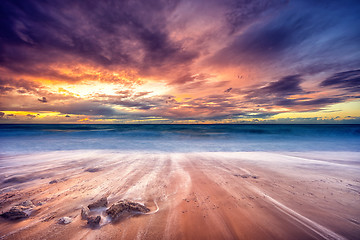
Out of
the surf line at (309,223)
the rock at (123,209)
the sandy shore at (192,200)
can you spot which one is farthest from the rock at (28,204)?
the surf line at (309,223)

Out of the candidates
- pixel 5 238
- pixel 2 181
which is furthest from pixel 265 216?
pixel 2 181

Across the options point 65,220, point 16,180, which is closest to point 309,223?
point 65,220

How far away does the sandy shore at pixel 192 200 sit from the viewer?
9.26 ft

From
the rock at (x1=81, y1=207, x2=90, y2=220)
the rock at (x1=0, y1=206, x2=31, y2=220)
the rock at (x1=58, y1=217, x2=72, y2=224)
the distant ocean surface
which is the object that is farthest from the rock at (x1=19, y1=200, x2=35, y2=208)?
the distant ocean surface

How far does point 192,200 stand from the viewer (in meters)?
3.94

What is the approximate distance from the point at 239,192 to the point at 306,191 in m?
2.13

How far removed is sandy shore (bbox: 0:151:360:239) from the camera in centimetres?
282

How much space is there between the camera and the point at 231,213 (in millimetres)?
3391

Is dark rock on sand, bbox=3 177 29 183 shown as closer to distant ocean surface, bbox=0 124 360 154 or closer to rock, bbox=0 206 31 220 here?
rock, bbox=0 206 31 220

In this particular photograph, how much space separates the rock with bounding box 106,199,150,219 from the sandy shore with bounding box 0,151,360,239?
0.16 m

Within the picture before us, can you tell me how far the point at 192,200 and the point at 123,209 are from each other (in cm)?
176

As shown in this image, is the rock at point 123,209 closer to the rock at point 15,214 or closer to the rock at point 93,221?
the rock at point 93,221

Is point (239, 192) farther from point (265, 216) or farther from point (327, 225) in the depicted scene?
point (327, 225)

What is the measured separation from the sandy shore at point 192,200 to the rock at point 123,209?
162 millimetres
